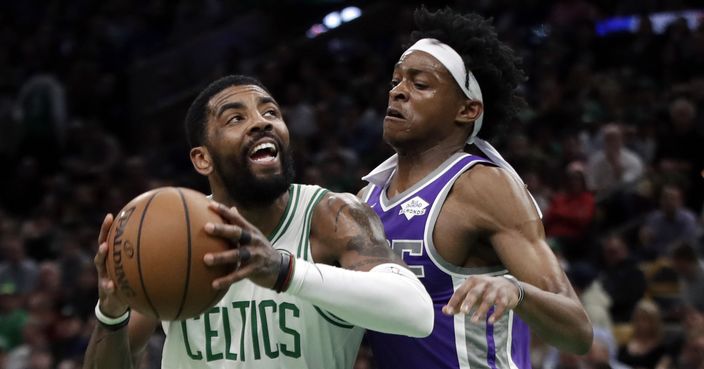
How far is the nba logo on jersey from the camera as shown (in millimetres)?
4086

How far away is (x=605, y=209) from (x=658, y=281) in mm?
1252

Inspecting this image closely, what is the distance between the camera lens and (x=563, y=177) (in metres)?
8.87

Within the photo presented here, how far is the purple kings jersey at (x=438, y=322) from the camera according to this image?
397cm

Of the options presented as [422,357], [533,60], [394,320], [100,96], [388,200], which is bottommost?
[100,96]

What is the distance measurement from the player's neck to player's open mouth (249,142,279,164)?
2.02ft

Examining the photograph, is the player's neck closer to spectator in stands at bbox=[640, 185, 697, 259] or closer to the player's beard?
the player's beard

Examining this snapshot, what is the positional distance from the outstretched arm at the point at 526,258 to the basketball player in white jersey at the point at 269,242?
0.38m

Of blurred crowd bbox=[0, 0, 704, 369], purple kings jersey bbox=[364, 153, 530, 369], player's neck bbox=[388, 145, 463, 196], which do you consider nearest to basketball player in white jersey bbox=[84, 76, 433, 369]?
purple kings jersey bbox=[364, 153, 530, 369]

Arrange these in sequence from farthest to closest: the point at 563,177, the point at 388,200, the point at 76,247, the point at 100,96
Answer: the point at 100,96 → the point at 76,247 → the point at 563,177 → the point at 388,200

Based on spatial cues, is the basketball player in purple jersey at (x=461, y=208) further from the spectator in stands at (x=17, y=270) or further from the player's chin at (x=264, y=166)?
the spectator in stands at (x=17, y=270)

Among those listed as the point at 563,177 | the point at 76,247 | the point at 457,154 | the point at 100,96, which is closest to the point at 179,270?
the point at 457,154

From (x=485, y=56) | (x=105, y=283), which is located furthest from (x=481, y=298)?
Answer: (x=485, y=56)

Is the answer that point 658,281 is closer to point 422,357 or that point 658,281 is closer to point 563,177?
point 563,177

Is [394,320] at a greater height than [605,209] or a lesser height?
greater
